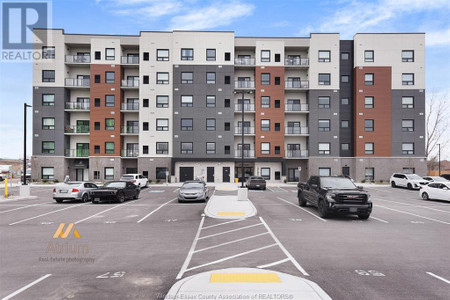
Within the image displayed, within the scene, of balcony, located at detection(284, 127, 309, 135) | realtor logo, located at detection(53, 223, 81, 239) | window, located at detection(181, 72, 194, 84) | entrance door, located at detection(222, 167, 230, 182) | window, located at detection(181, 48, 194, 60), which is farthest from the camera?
balcony, located at detection(284, 127, 309, 135)

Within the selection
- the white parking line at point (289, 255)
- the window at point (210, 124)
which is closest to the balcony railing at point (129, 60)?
the window at point (210, 124)

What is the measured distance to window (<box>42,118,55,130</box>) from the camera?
132 feet

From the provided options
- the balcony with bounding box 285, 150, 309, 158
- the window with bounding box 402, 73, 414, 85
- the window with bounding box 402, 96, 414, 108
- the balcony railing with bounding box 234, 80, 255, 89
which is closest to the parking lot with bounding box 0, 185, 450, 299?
the balcony with bounding box 285, 150, 309, 158

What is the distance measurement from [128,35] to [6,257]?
1560 inches

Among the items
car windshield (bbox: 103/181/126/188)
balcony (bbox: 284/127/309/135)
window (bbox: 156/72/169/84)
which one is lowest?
car windshield (bbox: 103/181/126/188)

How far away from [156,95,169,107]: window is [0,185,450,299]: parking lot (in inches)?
1135

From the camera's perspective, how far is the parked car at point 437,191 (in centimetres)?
1949

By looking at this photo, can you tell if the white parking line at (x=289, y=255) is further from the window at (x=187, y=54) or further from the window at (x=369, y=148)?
the window at (x=369, y=148)

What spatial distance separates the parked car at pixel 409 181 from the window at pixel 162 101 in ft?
102

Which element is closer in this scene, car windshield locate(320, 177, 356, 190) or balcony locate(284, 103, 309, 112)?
car windshield locate(320, 177, 356, 190)

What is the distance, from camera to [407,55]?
41312mm

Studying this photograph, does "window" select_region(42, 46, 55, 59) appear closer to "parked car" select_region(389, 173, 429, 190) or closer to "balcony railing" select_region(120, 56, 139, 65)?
"balcony railing" select_region(120, 56, 139, 65)

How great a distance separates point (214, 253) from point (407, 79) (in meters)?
44.9

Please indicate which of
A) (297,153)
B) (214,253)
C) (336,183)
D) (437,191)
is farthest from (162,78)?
(214,253)
